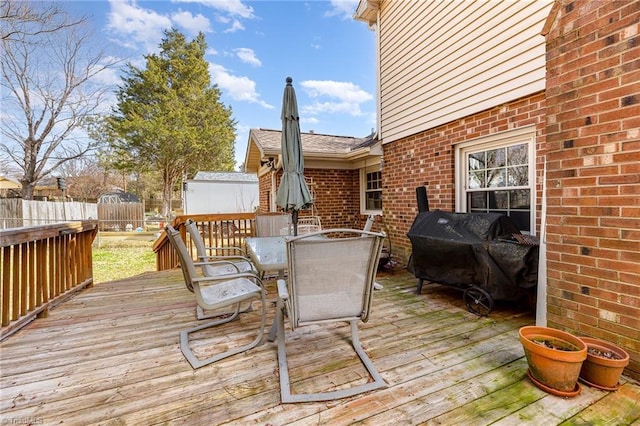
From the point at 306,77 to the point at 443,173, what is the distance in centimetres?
Result: 841

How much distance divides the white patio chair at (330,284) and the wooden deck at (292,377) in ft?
0.30

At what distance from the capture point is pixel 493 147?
3854 millimetres

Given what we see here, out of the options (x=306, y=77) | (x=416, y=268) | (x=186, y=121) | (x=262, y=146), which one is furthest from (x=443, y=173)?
(x=186, y=121)

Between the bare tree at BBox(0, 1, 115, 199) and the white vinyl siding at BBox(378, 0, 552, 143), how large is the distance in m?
10.5

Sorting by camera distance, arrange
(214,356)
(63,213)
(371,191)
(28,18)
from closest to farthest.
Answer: (214,356) → (371,191) → (28,18) → (63,213)

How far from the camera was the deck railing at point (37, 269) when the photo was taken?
8.60 feet

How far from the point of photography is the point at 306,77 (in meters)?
11.1

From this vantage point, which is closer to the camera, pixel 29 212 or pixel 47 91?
pixel 47 91

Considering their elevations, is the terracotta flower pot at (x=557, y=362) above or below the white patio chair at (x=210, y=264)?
below

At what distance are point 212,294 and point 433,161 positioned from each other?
3824 mm

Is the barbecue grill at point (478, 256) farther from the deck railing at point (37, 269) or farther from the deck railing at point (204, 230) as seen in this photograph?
the deck railing at point (37, 269)

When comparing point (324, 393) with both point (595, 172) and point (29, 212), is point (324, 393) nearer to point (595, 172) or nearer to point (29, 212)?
point (595, 172)

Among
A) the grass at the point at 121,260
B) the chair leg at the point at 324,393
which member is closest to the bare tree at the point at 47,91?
the grass at the point at 121,260

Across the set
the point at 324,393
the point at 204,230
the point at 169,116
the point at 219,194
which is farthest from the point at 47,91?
the point at 324,393
